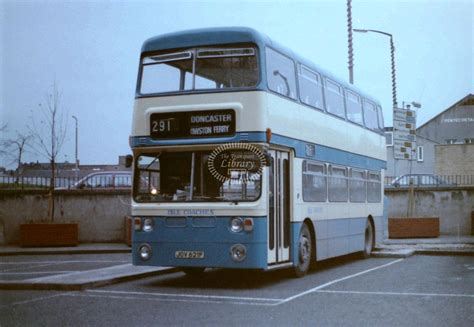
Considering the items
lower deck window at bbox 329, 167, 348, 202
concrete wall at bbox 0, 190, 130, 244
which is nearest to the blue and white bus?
lower deck window at bbox 329, 167, 348, 202

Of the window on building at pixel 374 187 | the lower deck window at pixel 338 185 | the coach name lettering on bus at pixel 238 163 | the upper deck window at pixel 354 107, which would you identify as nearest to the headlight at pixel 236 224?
the coach name lettering on bus at pixel 238 163

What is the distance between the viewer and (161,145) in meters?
13.9

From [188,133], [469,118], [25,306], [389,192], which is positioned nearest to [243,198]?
[188,133]

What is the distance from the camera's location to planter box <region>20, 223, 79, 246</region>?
83.1 feet

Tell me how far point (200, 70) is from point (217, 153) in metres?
1.52

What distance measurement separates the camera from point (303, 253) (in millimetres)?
15742

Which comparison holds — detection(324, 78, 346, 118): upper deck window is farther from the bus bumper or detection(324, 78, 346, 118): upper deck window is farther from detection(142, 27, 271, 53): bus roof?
the bus bumper

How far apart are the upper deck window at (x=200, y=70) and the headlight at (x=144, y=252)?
8.90 ft

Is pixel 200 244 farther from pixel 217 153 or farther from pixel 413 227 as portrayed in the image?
pixel 413 227

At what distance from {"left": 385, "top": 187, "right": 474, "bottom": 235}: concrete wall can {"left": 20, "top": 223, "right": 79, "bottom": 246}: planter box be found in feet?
39.9

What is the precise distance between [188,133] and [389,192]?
1821 cm

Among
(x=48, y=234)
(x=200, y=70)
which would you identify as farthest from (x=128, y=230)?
(x=200, y=70)

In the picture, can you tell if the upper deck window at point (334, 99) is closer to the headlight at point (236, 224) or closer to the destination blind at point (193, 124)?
the destination blind at point (193, 124)

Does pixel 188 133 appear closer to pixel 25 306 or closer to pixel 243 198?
pixel 243 198
